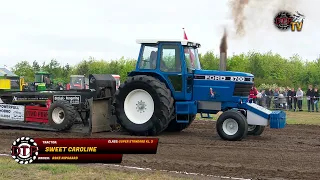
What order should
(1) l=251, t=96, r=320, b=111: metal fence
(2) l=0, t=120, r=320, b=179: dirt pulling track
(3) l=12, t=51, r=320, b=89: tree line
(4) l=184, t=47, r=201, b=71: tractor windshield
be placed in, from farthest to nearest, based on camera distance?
(3) l=12, t=51, r=320, b=89: tree line < (1) l=251, t=96, r=320, b=111: metal fence < (4) l=184, t=47, r=201, b=71: tractor windshield < (2) l=0, t=120, r=320, b=179: dirt pulling track

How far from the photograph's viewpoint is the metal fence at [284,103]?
30.1 m

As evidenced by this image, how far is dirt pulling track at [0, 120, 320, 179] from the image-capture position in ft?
30.7

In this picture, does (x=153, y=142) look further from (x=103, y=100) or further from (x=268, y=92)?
(x=268, y=92)

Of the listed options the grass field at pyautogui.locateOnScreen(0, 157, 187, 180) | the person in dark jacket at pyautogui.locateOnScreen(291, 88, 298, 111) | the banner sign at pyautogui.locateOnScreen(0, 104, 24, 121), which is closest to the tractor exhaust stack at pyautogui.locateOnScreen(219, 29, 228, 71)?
the banner sign at pyautogui.locateOnScreen(0, 104, 24, 121)

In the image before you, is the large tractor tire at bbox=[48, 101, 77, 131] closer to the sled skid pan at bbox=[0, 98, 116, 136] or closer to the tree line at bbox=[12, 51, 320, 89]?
the sled skid pan at bbox=[0, 98, 116, 136]

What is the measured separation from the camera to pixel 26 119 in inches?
591

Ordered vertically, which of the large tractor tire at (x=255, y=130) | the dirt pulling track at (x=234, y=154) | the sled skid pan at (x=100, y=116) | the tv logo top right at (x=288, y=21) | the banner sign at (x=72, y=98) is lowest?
the dirt pulling track at (x=234, y=154)

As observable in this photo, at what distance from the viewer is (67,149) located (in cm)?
536

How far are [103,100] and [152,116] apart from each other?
150 centimetres

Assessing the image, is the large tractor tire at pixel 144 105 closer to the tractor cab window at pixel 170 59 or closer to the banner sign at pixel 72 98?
the tractor cab window at pixel 170 59

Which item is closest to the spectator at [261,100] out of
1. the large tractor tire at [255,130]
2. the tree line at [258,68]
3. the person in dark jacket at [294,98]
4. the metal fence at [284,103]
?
the metal fence at [284,103]

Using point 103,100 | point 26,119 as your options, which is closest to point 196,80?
point 103,100

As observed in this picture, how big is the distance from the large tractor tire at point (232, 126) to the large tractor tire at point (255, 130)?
3.79 ft
